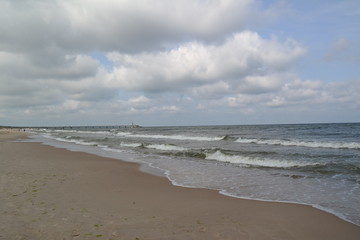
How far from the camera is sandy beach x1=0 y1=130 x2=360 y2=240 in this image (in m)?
4.91

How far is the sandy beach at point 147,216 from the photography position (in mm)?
4906

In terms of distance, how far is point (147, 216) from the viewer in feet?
19.5

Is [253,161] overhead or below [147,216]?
below

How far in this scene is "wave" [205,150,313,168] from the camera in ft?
47.9

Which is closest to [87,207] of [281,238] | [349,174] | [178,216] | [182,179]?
[178,216]

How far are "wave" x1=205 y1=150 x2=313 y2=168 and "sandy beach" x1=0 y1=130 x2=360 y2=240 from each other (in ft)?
24.5

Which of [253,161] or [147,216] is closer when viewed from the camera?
[147,216]

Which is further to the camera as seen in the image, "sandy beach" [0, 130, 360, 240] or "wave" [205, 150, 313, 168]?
"wave" [205, 150, 313, 168]

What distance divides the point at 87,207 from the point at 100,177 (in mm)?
4954

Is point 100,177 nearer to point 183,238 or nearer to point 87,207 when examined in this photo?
point 87,207

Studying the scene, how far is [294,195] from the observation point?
830 cm

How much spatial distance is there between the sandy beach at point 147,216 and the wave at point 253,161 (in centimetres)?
748

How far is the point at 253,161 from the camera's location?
1638 centimetres

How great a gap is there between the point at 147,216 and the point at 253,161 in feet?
38.6
